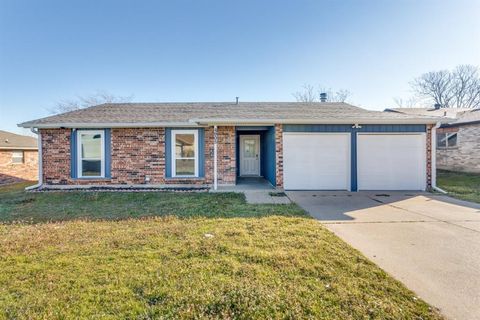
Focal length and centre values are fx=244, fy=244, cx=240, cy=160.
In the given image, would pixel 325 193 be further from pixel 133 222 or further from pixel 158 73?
pixel 158 73

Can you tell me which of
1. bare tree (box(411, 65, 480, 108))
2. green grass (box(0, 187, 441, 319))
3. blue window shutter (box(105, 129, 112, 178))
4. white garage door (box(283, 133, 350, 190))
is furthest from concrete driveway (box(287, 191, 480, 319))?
bare tree (box(411, 65, 480, 108))

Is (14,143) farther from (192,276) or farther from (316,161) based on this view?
(192,276)

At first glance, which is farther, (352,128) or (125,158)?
(125,158)

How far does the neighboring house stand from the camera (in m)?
15.2

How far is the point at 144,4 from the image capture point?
10.2 meters

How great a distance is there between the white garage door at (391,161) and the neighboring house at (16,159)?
19.7m

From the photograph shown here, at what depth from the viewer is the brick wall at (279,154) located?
927 centimetres

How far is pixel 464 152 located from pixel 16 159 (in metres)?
28.5

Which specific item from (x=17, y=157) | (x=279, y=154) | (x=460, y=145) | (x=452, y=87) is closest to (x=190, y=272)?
(x=279, y=154)

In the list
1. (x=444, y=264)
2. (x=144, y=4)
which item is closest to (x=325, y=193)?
(x=444, y=264)

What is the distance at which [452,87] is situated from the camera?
114 ft

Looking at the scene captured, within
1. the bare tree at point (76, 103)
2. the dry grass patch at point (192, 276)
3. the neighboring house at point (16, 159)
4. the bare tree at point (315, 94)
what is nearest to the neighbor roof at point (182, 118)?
the dry grass patch at point (192, 276)

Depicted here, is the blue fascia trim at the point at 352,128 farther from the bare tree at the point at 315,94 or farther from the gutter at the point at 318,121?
the bare tree at the point at 315,94

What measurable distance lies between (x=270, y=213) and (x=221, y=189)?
3717 mm
